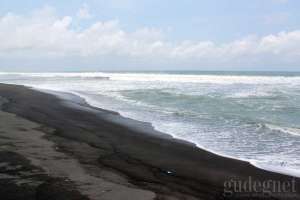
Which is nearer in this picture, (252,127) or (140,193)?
(140,193)

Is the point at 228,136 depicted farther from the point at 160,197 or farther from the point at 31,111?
the point at 31,111

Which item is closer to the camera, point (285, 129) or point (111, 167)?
point (111, 167)

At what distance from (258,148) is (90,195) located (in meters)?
6.03

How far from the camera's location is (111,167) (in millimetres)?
Result: 7965

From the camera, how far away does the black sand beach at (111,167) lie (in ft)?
20.8

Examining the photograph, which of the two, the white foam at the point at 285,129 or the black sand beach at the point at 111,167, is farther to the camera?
the white foam at the point at 285,129

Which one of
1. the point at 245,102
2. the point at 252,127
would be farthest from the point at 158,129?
the point at 245,102

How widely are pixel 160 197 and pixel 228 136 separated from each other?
6.65 m

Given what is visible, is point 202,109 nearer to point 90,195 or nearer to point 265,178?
point 265,178

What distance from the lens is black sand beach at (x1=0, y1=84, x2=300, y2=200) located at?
6.34m

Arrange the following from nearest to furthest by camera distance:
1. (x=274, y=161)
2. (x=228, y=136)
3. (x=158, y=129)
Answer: (x=274, y=161), (x=228, y=136), (x=158, y=129)

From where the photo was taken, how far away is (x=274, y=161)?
30.7ft

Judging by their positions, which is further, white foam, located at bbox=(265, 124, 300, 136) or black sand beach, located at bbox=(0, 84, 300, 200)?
white foam, located at bbox=(265, 124, 300, 136)

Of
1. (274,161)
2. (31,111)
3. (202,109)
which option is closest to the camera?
(274,161)
